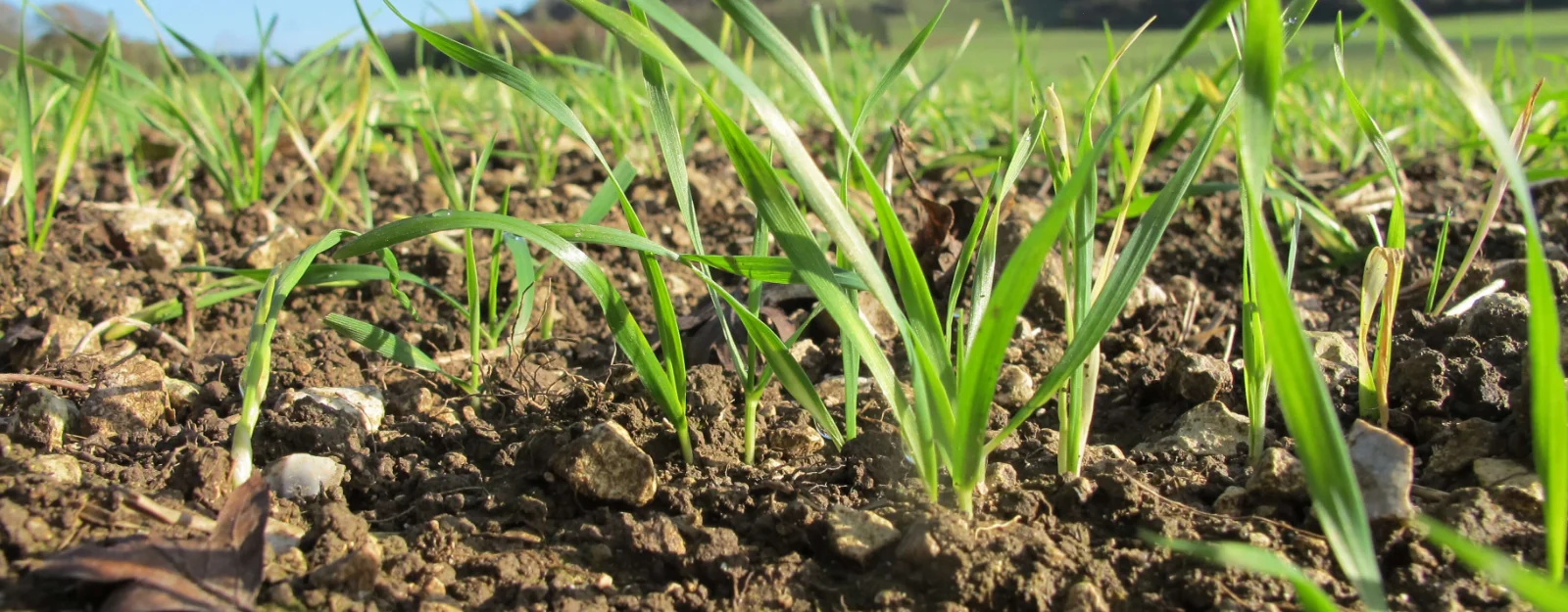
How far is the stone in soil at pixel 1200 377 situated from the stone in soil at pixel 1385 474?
295mm

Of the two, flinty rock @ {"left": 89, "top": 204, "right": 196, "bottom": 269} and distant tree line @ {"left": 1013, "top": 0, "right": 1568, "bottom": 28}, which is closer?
flinty rock @ {"left": 89, "top": 204, "right": 196, "bottom": 269}

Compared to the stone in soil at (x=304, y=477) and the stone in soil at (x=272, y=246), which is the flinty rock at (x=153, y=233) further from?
the stone in soil at (x=304, y=477)

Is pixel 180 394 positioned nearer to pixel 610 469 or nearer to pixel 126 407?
pixel 126 407

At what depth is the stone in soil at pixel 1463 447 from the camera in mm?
948

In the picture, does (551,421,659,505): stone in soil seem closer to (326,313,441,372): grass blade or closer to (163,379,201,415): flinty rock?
(326,313,441,372): grass blade

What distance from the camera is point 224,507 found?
0.83 metres

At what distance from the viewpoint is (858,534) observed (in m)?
0.87

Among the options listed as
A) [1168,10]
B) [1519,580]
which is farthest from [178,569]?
[1168,10]

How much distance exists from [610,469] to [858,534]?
0.27m

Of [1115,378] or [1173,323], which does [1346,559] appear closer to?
[1115,378]

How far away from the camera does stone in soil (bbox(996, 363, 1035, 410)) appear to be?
1237mm

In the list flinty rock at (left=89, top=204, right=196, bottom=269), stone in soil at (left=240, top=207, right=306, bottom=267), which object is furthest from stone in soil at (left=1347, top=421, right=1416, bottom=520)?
flinty rock at (left=89, top=204, right=196, bottom=269)

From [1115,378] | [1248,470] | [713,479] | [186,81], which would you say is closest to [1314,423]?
[1248,470]

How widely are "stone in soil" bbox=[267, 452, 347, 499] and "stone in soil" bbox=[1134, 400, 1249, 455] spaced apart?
0.85 m
